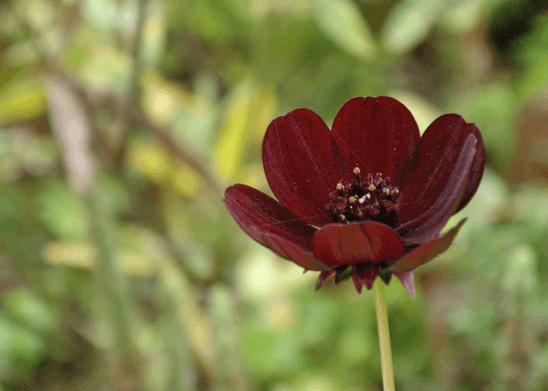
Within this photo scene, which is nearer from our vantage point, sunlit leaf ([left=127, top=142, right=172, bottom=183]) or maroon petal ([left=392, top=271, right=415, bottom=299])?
maroon petal ([left=392, top=271, right=415, bottom=299])

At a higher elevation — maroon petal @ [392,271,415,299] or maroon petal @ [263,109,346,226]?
maroon petal @ [263,109,346,226]

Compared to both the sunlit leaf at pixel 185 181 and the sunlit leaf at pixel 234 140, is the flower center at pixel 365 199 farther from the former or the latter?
the sunlit leaf at pixel 185 181

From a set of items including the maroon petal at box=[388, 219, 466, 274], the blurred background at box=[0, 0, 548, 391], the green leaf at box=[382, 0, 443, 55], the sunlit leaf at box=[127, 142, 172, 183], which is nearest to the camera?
the maroon petal at box=[388, 219, 466, 274]

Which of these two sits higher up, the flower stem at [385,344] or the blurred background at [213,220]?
the blurred background at [213,220]

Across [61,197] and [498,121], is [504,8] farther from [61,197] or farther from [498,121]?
[61,197]

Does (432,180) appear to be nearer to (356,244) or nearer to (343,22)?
(356,244)

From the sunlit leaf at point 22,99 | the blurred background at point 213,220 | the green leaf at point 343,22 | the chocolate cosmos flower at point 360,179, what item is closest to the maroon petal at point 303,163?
the chocolate cosmos flower at point 360,179

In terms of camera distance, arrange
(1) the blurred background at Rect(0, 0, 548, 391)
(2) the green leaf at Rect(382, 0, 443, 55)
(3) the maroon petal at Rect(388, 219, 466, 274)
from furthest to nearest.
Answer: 1. (2) the green leaf at Rect(382, 0, 443, 55)
2. (1) the blurred background at Rect(0, 0, 548, 391)
3. (3) the maroon petal at Rect(388, 219, 466, 274)

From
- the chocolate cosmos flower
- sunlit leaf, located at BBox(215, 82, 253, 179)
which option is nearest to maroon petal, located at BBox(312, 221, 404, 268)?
the chocolate cosmos flower

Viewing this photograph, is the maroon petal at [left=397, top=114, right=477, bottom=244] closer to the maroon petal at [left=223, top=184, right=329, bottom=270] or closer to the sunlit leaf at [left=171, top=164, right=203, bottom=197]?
the maroon petal at [left=223, top=184, right=329, bottom=270]
